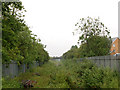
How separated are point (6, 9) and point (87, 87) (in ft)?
19.1

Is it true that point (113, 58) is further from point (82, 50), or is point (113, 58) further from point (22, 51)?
point (82, 50)

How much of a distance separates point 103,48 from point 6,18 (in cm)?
1543

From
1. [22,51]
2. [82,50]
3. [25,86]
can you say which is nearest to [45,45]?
[82,50]

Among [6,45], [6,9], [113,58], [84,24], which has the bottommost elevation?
[113,58]

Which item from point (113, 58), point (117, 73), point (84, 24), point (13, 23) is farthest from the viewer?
point (84, 24)

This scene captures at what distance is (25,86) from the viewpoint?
28.8ft

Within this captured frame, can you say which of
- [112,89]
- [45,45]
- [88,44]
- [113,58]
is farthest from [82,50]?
[112,89]

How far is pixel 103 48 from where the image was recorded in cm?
1878

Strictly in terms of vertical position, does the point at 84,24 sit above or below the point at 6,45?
above

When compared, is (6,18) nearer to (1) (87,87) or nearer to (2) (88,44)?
(1) (87,87)

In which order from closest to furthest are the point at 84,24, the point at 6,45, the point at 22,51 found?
the point at 6,45 → the point at 22,51 → the point at 84,24

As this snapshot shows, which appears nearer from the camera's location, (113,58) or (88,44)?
(113,58)

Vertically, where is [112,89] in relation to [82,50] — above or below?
below

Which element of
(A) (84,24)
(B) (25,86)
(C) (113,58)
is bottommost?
(B) (25,86)
